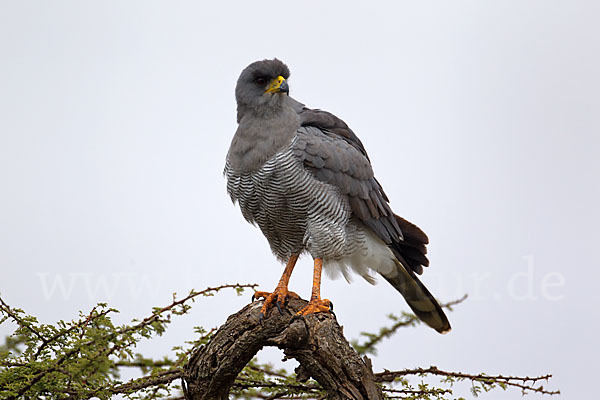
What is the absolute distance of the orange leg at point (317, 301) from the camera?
4863 mm

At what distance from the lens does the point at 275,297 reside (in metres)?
5.00

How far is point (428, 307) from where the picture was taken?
19.5 feet

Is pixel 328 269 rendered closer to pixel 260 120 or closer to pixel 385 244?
pixel 385 244

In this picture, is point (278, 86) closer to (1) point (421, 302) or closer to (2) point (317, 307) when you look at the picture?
(2) point (317, 307)

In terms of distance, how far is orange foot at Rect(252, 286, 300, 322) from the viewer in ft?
15.8

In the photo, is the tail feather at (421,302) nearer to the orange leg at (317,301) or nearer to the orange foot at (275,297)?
the orange leg at (317,301)

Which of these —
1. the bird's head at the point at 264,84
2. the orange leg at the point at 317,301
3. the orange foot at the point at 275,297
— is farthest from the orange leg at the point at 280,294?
the bird's head at the point at 264,84

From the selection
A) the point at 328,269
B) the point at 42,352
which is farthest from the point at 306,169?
the point at 42,352

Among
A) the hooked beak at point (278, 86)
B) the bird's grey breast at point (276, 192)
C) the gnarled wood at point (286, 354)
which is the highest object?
the hooked beak at point (278, 86)

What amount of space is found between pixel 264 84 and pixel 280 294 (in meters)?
1.64

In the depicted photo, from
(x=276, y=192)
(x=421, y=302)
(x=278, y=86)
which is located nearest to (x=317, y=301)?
(x=276, y=192)

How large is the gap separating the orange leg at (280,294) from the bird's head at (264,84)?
1.26 m

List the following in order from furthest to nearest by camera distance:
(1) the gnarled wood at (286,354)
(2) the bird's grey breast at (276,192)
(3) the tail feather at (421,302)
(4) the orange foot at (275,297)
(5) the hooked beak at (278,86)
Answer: (3) the tail feather at (421,302), (5) the hooked beak at (278,86), (2) the bird's grey breast at (276,192), (4) the orange foot at (275,297), (1) the gnarled wood at (286,354)

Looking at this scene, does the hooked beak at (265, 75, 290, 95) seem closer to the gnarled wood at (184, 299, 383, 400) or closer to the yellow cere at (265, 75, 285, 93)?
the yellow cere at (265, 75, 285, 93)
